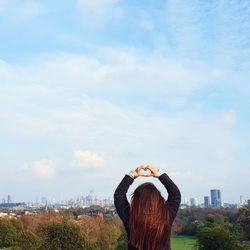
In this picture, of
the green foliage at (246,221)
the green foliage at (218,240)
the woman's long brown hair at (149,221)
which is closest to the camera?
the woman's long brown hair at (149,221)

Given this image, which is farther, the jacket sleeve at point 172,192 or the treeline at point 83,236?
the treeline at point 83,236

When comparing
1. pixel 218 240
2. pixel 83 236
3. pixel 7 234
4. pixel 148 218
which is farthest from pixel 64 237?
pixel 148 218

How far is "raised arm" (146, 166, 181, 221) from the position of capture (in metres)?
2.88

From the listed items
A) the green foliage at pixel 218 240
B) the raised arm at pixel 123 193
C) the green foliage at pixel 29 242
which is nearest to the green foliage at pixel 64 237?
the green foliage at pixel 29 242

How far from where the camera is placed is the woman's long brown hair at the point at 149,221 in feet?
8.67

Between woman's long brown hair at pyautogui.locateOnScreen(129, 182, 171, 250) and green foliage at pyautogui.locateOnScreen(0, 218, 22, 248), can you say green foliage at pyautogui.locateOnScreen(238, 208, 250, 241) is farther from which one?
woman's long brown hair at pyautogui.locateOnScreen(129, 182, 171, 250)

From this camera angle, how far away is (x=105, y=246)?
139 ft

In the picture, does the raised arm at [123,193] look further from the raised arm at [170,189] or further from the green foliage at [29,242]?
the green foliage at [29,242]

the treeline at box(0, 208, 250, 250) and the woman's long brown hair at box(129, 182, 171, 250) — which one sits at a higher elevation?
the woman's long brown hair at box(129, 182, 171, 250)

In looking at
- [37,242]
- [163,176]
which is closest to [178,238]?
[37,242]

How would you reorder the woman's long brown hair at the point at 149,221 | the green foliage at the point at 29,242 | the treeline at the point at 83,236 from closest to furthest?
the woman's long brown hair at the point at 149,221 → the treeline at the point at 83,236 → the green foliage at the point at 29,242

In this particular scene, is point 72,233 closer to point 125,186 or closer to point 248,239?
point 248,239

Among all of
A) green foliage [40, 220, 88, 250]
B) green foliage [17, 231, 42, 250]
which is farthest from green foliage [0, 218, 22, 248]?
green foliage [40, 220, 88, 250]

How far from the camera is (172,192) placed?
9.64 ft
